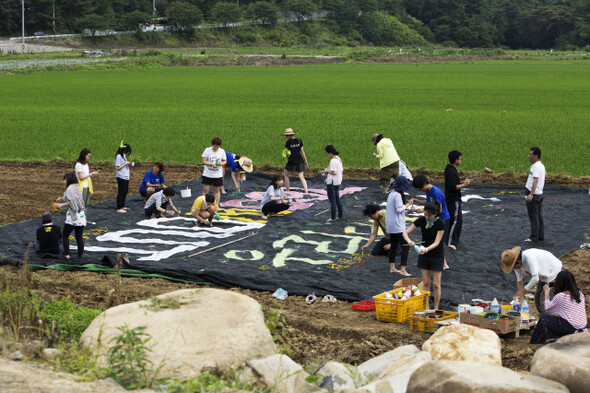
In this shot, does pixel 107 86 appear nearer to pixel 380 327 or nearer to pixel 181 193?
pixel 181 193

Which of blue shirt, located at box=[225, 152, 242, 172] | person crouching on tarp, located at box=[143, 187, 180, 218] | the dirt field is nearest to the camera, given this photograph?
the dirt field

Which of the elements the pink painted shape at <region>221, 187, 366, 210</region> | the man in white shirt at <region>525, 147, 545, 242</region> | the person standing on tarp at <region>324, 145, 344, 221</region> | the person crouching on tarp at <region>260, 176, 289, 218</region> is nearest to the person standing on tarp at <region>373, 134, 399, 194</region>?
the pink painted shape at <region>221, 187, 366, 210</region>

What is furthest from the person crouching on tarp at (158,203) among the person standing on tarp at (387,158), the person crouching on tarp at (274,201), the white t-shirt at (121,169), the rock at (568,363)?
the rock at (568,363)

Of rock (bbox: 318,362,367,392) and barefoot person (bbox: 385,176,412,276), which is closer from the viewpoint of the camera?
rock (bbox: 318,362,367,392)

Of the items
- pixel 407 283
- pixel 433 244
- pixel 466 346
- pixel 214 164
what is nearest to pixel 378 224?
pixel 407 283

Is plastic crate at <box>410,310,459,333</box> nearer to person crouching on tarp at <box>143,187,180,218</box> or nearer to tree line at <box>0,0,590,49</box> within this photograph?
person crouching on tarp at <box>143,187,180,218</box>

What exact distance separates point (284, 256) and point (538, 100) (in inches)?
1406

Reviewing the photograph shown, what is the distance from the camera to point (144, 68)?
280 feet

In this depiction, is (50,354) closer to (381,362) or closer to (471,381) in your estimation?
(381,362)

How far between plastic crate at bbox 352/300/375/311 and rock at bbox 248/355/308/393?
3844 millimetres

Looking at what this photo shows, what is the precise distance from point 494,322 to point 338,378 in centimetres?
313

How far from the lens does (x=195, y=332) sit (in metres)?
7.54

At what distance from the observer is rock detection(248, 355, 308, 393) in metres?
7.09

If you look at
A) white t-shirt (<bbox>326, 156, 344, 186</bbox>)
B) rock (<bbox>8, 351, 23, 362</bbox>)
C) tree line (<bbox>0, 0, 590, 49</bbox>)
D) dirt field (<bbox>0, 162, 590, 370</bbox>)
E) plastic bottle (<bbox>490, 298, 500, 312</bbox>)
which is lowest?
dirt field (<bbox>0, 162, 590, 370</bbox>)
